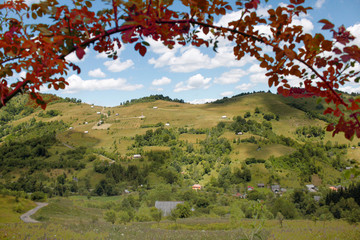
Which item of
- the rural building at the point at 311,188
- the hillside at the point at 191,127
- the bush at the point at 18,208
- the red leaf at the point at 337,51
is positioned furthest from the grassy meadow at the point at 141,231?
the hillside at the point at 191,127

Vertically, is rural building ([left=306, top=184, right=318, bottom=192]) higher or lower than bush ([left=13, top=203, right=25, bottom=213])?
lower

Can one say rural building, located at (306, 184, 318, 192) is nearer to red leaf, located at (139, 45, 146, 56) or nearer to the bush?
the bush

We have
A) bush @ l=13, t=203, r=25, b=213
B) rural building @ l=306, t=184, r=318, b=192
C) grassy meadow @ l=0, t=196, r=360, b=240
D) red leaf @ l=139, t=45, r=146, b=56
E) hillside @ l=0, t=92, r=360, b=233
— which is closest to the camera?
red leaf @ l=139, t=45, r=146, b=56

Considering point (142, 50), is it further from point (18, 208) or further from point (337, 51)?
point (18, 208)

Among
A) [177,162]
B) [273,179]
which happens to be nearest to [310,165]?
[273,179]

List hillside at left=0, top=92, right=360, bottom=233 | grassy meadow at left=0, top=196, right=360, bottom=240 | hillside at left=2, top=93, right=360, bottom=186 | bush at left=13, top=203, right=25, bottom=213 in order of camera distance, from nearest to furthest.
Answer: grassy meadow at left=0, top=196, right=360, bottom=240
bush at left=13, top=203, right=25, bottom=213
hillside at left=0, top=92, right=360, bottom=233
hillside at left=2, top=93, right=360, bottom=186

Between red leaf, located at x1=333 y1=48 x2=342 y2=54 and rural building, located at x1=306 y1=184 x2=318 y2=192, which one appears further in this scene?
rural building, located at x1=306 y1=184 x2=318 y2=192

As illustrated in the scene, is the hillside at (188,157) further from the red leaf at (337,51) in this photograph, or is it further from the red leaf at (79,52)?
the red leaf at (337,51)

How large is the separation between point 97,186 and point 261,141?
197ft

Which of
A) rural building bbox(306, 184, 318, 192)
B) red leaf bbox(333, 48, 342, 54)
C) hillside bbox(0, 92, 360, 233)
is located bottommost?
rural building bbox(306, 184, 318, 192)

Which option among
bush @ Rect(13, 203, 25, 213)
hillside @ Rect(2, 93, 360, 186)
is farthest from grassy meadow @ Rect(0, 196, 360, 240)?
hillside @ Rect(2, 93, 360, 186)

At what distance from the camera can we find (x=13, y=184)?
7075cm

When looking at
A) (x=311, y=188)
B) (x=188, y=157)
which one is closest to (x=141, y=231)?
(x=311, y=188)

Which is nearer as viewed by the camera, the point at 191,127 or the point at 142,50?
the point at 142,50
